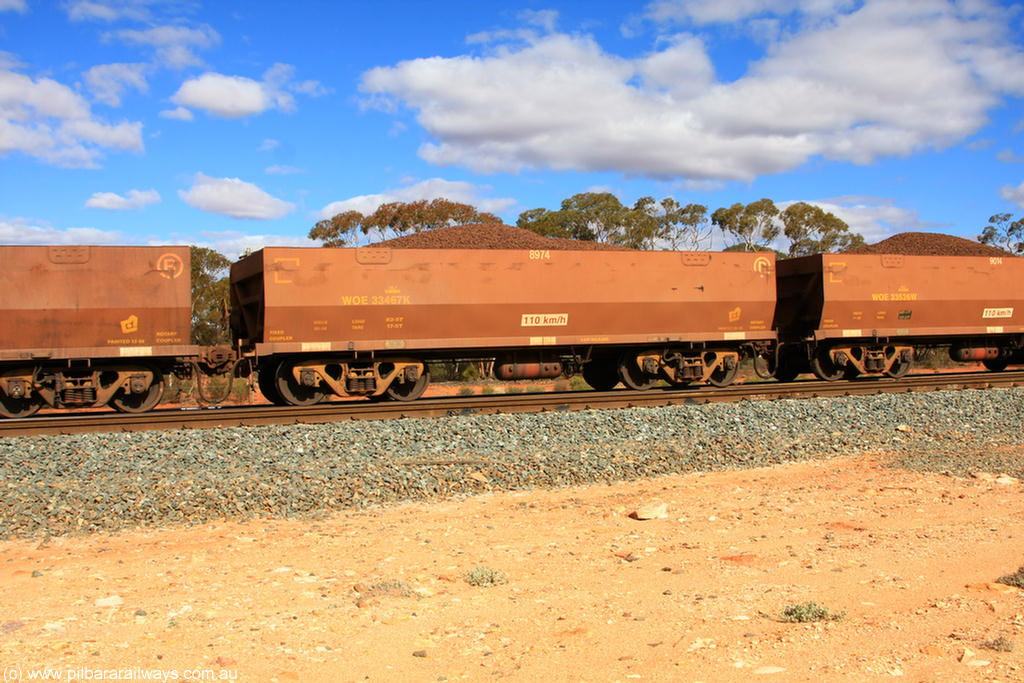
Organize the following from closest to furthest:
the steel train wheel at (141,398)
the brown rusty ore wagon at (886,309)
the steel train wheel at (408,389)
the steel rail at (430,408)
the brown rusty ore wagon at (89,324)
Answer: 1. the steel rail at (430,408)
2. the brown rusty ore wagon at (89,324)
3. the steel train wheel at (141,398)
4. the steel train wheel at (408,389)
5. the brown rusty ore wagon at (886,309)

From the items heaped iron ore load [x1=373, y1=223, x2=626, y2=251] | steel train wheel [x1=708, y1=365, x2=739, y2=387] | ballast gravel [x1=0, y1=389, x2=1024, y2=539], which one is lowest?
ballast gravel [x1=0, y1=389, x2=1024, y2=539]

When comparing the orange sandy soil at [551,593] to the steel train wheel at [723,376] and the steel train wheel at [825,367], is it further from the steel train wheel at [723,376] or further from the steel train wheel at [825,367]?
the steel train wheel at [825,367]

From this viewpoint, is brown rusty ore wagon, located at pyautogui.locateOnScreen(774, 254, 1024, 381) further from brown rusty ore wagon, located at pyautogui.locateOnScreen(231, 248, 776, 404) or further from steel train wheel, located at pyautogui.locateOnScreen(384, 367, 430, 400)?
steel train wheel, located at pyautogui.locateOnScreen(384, 367, 430, 400)

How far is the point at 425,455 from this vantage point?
9.18 metres

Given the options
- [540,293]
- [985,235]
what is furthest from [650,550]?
[985,235]

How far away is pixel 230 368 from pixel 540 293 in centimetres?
584

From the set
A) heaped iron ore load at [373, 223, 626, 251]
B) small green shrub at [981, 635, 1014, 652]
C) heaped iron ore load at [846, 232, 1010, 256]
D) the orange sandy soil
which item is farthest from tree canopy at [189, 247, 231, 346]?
heaped iron ore load at [846, 232, 1010, 256]

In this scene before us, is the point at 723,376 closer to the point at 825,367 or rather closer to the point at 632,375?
the point at 632,375

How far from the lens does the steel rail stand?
36.6 feet

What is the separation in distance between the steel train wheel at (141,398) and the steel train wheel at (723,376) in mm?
10900

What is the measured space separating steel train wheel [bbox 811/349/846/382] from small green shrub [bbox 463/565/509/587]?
1424 centimetres

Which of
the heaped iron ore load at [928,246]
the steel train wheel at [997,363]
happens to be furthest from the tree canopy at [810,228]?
the steel train wheel at [997,363]

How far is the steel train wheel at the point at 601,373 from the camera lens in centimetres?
1703

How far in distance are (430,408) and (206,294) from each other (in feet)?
89.8
